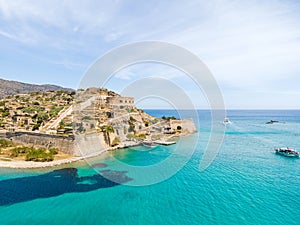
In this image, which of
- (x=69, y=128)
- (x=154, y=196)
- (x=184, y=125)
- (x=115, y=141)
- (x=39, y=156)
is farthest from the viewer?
(x=184, y=125)

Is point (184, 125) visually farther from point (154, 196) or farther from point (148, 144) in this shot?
point (154, 196)

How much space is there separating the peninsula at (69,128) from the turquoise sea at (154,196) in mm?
2458

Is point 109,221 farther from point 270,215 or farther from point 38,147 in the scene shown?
point 38,147

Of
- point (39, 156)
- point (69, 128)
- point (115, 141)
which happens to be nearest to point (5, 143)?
point (39, 156)

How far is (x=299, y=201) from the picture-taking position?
11.1 meters

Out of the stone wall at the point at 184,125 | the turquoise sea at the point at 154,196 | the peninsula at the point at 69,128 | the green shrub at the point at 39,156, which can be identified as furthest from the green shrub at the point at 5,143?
the stone wall at the point at 184,125

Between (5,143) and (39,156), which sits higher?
(5,143)

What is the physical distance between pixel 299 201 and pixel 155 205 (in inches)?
332

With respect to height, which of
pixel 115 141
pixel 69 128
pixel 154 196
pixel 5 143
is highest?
pixel 69 128

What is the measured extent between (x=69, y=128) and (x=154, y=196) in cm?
1582

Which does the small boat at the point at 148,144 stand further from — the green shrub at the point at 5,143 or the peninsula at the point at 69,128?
the green shrub at the point at 5,143

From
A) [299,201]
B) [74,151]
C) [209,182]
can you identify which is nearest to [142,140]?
[74,151]

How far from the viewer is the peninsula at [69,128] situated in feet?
61.2

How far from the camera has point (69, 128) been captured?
76.4ft
